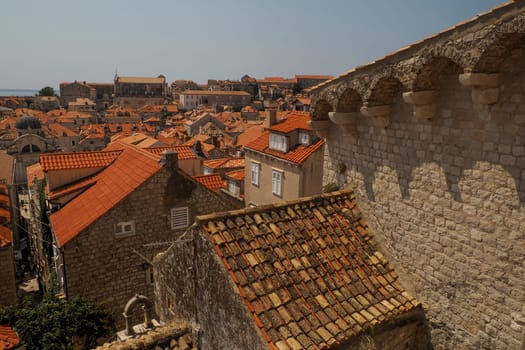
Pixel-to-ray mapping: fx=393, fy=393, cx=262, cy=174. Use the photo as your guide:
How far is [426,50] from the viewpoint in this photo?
4.47 metres

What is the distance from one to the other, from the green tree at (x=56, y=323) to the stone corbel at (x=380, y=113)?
30.9 feet

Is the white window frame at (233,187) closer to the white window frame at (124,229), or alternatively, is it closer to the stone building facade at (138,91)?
the white window frame at (124,229)

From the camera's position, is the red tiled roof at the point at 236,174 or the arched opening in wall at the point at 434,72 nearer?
the arched opening in wall at the point at 434,72

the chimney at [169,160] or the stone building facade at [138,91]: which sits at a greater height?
the stone building facade at [138,91]

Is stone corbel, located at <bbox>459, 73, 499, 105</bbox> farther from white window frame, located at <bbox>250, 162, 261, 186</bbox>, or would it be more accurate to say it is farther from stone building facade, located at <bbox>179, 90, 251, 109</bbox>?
stone building facade, located at <bbox>179, 90, 251, 109</bbox>

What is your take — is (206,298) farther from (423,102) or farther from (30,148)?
(30,148)

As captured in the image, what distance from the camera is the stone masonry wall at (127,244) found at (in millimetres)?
12836

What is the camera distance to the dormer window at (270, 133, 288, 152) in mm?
20656

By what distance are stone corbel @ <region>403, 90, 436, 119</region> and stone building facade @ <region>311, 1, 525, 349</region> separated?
0.04 ft

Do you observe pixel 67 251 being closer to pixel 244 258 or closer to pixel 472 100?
pixel 244 258

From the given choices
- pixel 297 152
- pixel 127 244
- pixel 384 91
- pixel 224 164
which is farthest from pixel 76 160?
pixel 384 91

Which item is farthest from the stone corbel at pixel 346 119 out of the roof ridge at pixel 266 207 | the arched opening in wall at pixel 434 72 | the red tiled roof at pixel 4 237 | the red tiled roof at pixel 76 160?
the red tiled roof at pixel 76 160

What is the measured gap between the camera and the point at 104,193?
1471 centimetres

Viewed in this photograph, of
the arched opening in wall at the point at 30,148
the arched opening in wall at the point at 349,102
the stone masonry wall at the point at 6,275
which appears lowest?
the arched opening in wall at the point at 30,148
